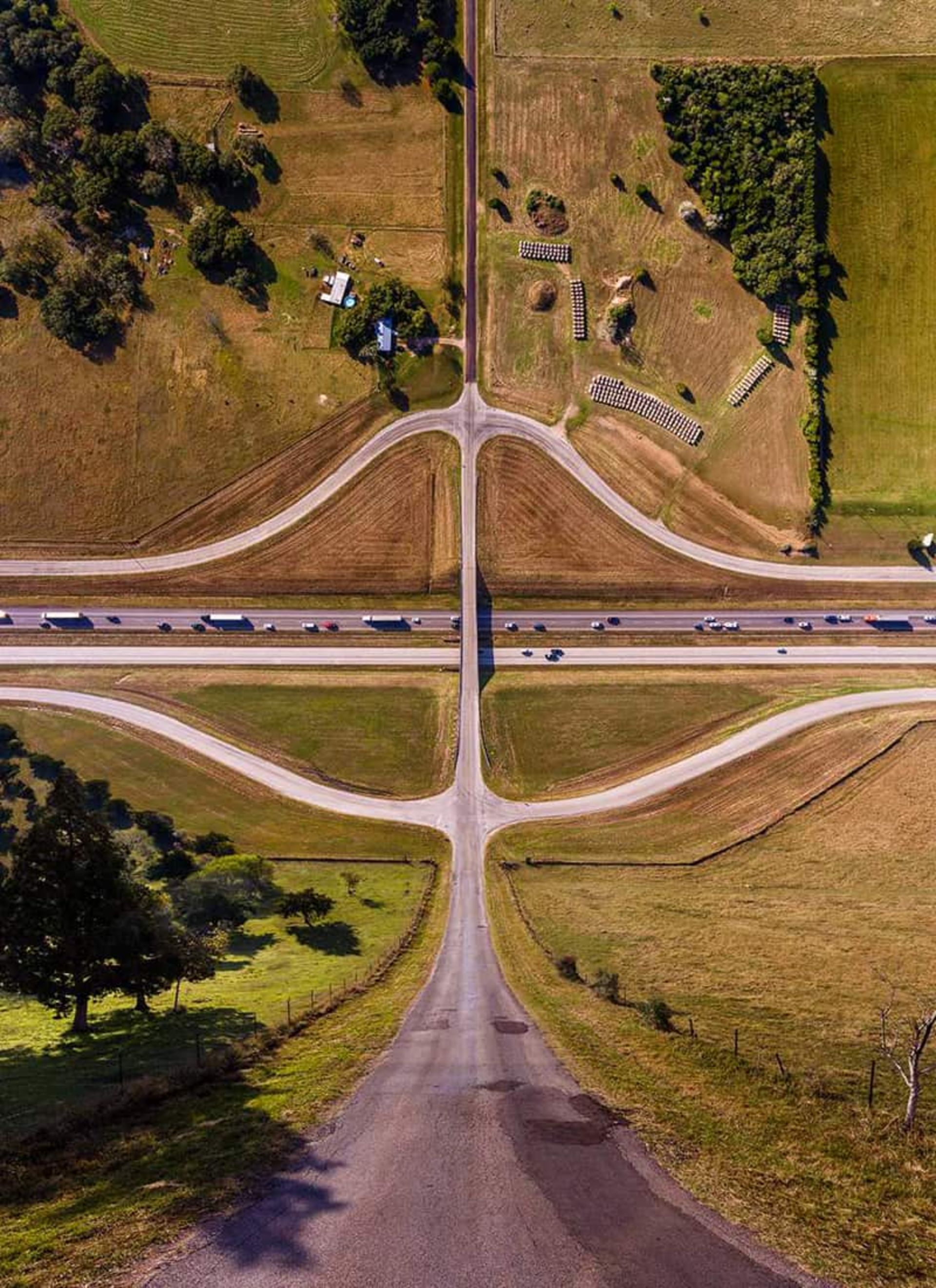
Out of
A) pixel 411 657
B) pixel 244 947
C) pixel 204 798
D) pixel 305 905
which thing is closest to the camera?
pixel 244 947

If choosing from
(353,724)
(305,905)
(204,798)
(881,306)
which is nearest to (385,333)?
(353,724)

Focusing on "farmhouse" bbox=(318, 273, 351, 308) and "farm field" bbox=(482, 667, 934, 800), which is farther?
"farmhouse" bbox=(318, 273, 351, 308)

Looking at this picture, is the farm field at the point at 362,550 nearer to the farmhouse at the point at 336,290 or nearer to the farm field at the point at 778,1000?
the farmhouse at the point at 336,290

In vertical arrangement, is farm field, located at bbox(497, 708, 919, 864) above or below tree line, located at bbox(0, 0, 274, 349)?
below

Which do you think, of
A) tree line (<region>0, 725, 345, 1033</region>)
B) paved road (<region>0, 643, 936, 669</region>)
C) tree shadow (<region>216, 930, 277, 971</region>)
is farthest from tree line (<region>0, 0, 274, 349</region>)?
tree shadow (<region>216, 930, 277, 971</region>)

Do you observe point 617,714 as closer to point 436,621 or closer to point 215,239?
point 436,621

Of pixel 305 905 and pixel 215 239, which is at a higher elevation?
pixel 215 239

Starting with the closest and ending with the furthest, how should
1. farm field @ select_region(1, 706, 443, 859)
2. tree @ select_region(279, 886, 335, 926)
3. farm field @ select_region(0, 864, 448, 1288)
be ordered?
1. farm field @ select_region(0, 864, 448, 1288)
2. tree @ select_region(279, 886, 335, 926)
3. farm field @ select_region(1, 706, 443, 859)

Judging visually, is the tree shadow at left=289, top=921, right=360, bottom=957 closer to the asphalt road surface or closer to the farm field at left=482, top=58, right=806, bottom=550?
the asphalt road surface
